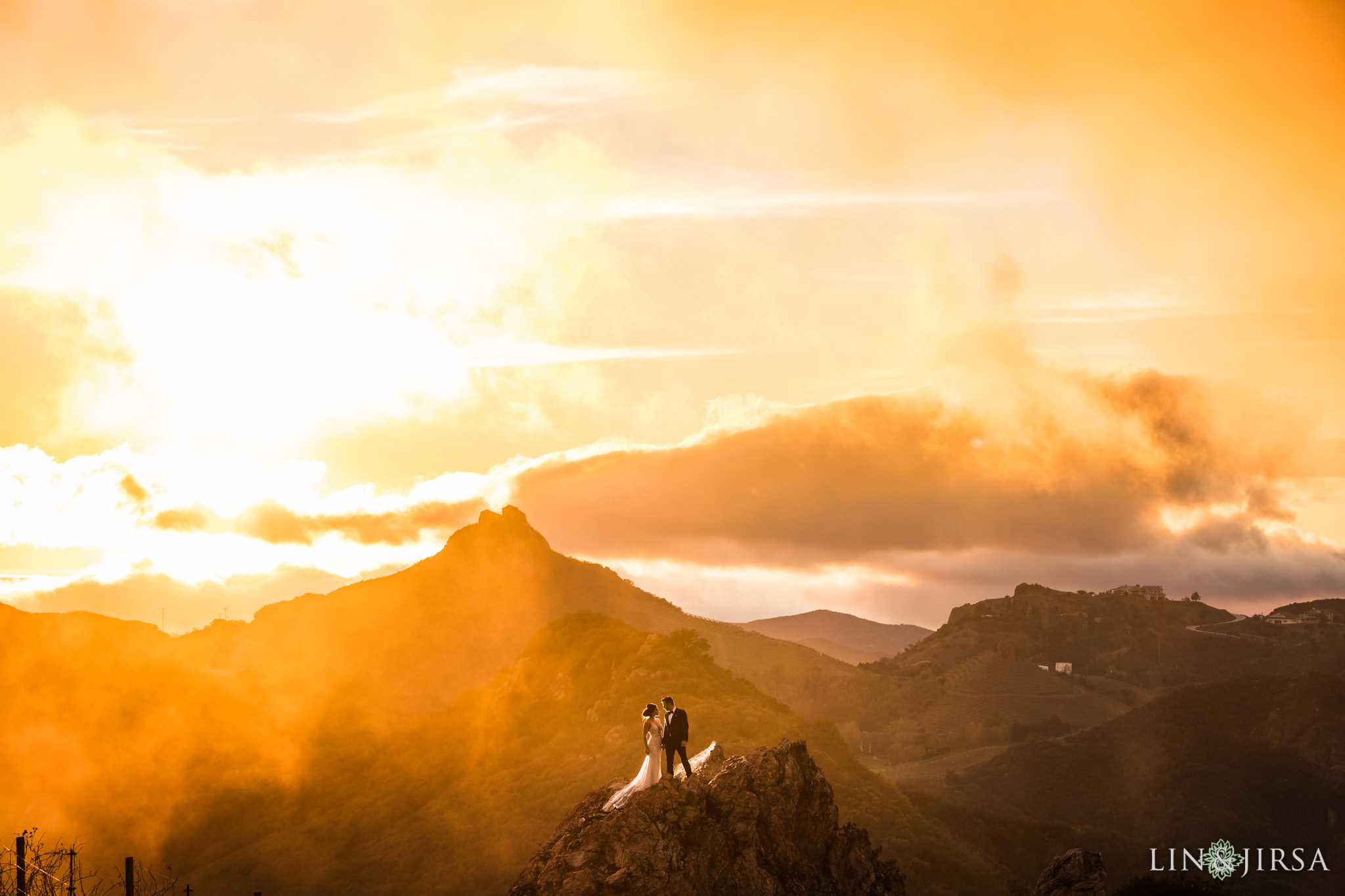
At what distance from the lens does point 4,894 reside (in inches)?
1809

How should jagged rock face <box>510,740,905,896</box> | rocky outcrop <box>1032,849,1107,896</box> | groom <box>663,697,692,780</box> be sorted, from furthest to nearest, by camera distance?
rocky outcrop <box>1032,849,1107,896</box> → jagged rock face <box>510,740,905,896</box> → groom <box>663,697,692,780</box>

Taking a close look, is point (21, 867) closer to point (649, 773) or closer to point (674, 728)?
Answer: point (674, 728)

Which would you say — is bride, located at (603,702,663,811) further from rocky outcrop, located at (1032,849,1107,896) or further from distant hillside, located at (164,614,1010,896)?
distant hillside, located at (164,614,1010,896)

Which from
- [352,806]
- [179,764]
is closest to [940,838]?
[352,806]

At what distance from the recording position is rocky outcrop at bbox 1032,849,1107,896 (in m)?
73.0

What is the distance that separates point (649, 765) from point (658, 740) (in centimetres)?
231

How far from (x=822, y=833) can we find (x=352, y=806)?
114373 millimetres

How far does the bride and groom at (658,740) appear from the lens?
55.0 m

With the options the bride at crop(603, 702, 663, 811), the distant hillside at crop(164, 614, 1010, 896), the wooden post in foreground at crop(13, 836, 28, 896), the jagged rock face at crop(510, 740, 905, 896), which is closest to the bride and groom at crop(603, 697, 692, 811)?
the bride at crop(603, 702, 663, 811)

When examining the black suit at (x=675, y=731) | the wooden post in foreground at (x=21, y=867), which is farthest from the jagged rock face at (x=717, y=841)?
the wooden post in foreground at (x=21, y=867)

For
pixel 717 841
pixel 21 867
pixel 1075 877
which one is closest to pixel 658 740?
pixel 717 841

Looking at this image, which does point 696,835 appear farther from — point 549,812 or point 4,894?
point 549,812

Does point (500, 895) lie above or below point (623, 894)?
below

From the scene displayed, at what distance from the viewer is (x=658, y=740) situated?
183 ft
